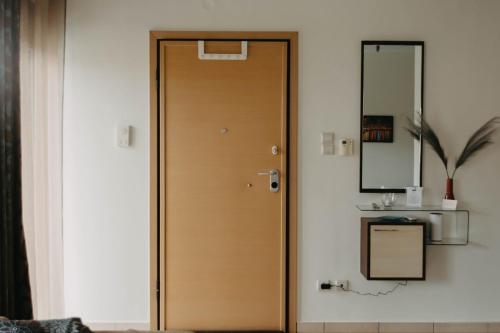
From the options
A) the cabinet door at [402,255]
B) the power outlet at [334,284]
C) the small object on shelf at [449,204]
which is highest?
the small object on shelf at [449,204]

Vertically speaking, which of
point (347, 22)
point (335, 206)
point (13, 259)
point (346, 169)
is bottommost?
point (13, 259)

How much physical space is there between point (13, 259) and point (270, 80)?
6.01 feet

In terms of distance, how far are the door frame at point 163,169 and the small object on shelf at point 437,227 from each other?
91cm

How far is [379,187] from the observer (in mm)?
2607

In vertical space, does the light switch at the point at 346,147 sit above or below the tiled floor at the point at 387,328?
above

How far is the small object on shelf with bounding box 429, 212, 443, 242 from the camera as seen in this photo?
8.18 feet

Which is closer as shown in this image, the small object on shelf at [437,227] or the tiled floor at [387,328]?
the small object on shelf at [437,227]

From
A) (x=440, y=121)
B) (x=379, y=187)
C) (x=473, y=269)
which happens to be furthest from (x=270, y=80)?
(x=473, y=269)

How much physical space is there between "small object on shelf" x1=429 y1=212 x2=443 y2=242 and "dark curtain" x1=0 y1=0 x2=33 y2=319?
2.44m

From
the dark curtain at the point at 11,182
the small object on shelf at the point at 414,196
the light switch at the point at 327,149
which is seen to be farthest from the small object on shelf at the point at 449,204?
the dark curtain at the point at 11,182

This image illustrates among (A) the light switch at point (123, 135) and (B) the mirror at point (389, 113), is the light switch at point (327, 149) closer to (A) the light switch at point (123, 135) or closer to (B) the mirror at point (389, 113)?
(B) the mirror at point (389, 113)

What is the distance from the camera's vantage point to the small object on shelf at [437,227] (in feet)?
8.18

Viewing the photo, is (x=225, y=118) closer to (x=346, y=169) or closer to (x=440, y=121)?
(x=346, y=169)

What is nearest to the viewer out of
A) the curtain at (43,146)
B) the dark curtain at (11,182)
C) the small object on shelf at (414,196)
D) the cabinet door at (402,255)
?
the dark curtain at (11,182)
